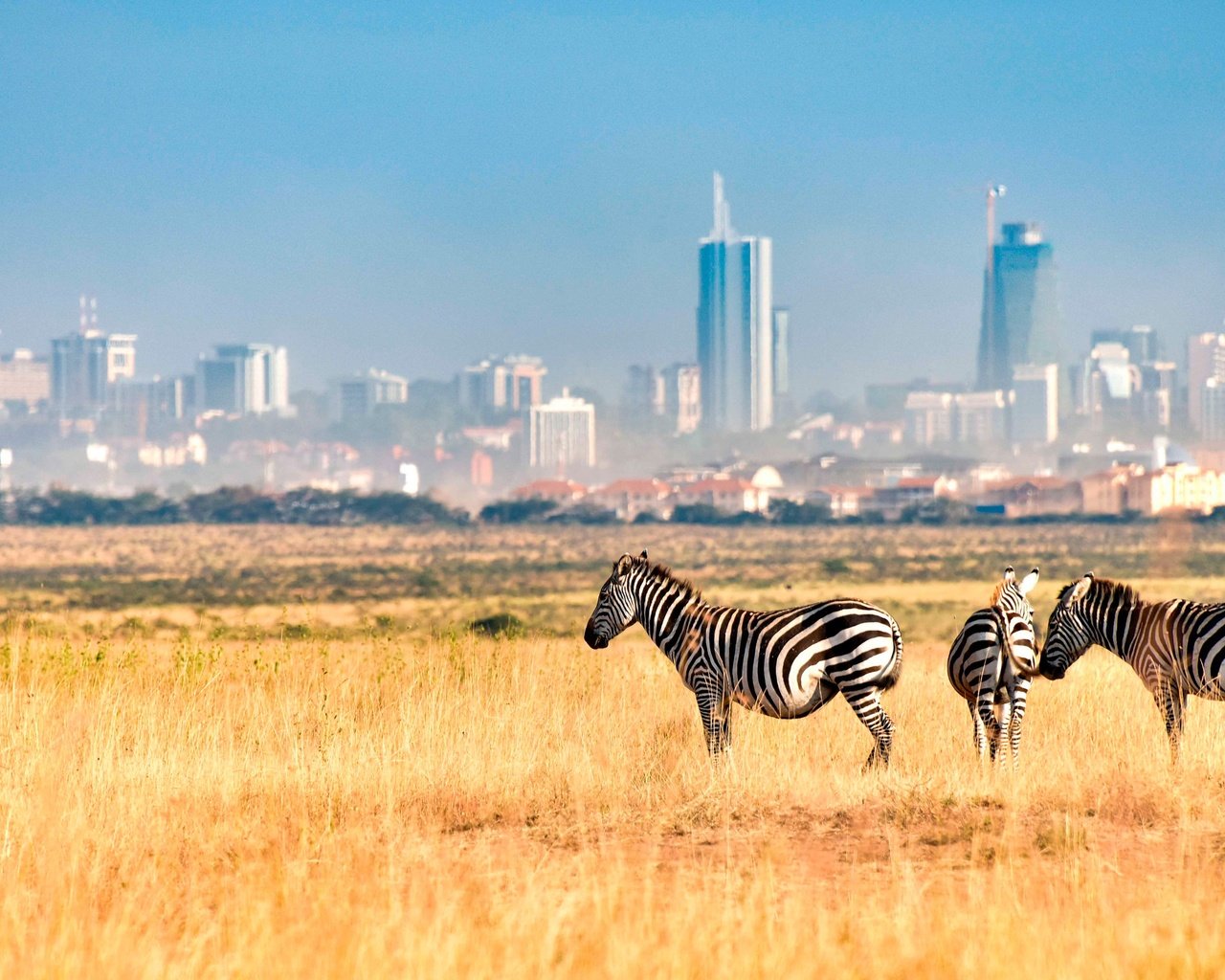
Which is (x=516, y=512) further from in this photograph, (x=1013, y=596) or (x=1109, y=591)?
(x=1013, y=596)

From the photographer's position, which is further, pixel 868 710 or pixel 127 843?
pixel 868 710

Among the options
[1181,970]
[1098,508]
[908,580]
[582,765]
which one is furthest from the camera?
[1098,508]

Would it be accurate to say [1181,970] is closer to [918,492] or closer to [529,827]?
[529,827]

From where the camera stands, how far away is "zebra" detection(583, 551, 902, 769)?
1241 cm

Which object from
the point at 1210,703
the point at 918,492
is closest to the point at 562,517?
the point at 918,492

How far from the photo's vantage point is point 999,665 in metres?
12.8

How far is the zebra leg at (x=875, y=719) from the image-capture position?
40.7ft

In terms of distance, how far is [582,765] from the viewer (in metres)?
12.2

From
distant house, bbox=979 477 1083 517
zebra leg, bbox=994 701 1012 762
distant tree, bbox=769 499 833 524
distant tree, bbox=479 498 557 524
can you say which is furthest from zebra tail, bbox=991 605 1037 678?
distant house, bbox=979 477 1083 517

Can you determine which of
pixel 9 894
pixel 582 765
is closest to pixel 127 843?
pixel 9 894

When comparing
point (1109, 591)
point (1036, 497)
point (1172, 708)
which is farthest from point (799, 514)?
point (1172, 708)

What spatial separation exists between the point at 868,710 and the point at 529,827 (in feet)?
9.45

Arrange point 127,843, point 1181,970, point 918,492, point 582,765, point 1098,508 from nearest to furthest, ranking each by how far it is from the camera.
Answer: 1. point 1181,970
2. point 127,843
3. point 582,765
4. point 1098,508
5. point 918,492

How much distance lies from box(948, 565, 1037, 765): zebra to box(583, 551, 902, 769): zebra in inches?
24.4
